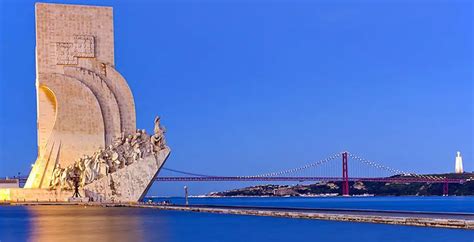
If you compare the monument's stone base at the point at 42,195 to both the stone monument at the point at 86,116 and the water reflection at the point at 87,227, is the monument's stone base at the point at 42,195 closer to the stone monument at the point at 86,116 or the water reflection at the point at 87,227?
the stone monument at the point at 86,116

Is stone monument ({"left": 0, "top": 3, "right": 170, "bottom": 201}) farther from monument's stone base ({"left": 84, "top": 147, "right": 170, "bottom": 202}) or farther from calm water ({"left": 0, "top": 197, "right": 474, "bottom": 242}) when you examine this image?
calm water ({"left": 0, "top": 197, "right": 474, "bottom": 242})

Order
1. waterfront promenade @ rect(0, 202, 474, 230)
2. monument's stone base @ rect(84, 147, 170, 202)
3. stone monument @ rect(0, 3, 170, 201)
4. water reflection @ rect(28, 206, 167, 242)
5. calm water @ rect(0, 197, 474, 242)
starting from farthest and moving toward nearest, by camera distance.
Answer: stone monument @ rect(0, 3, 170, 201) → monument's stone base @ rect(84, 147, 170, 202) → water reflection @ rect(28, 206, 167, 242) → waterfront promenade @ rect(0, 202, 474, 230) → calm water @ rect(0, 197, 474, 242)

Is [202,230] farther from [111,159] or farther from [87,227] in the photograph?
[111,159]

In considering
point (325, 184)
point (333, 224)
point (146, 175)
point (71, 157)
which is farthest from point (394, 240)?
point (325, 184)

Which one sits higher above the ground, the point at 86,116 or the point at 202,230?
the point at 86,116

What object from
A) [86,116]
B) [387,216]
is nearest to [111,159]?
[86,116]

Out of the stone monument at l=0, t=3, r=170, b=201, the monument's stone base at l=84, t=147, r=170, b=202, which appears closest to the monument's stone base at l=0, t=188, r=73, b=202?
the stone monument at l=0, t=3, r=170, b=201
